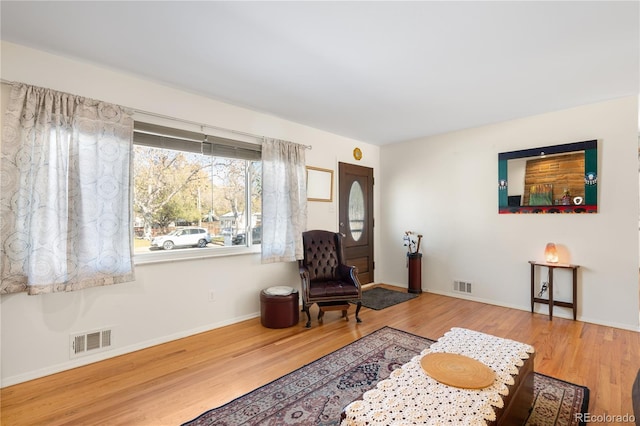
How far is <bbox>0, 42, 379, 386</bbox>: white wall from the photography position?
2322 millimetres

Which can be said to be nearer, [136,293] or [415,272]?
[136,293]

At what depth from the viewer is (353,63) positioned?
2617 millimetres

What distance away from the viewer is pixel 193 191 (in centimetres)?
334

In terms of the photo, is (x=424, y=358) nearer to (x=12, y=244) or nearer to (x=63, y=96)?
(x=12, y=244)

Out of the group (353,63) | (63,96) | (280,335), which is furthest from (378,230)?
(63,96)

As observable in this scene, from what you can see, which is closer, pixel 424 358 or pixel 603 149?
pixel 424 358

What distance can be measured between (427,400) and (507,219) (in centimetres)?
362

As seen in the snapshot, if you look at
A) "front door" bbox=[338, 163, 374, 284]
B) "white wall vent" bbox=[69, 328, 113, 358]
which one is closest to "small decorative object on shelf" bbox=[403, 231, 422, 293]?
"front door" bbox=[338, 163, 374, 284]

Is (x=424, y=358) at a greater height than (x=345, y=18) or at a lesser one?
lesser

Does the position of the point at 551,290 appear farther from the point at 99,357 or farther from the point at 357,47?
the point at 99,357

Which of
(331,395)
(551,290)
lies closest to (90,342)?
(331,395)

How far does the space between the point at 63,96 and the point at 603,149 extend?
18.2 ft

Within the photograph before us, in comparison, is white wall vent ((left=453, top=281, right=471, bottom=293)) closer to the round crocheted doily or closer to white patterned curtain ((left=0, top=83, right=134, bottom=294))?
the round crocheted doily

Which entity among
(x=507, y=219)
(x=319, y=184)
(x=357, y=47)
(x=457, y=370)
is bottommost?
(x=457, y=370)
